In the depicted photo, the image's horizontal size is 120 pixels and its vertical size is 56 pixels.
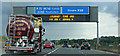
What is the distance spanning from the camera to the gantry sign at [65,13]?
3700 cm

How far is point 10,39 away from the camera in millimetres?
20156

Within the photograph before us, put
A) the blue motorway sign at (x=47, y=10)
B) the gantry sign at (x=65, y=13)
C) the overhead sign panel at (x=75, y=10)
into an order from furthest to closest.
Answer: the blue motorway sign at (x=47, y=10), the overhead sign panel at (x=75, y=10), the gantry sign at (x=65, y=13)

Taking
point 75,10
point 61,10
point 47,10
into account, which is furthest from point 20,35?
point 75,10

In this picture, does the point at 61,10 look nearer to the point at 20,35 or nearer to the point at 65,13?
the point at 65,13

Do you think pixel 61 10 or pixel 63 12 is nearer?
pixel 63 12

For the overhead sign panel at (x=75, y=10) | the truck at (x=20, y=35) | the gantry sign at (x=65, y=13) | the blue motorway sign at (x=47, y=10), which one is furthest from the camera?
the blue motorway sign at (x=47, y=10)

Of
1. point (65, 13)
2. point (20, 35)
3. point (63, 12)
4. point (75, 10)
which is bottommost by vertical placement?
point (20, 35)

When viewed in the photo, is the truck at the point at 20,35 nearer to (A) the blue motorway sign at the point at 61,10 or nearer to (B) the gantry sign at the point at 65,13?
(B) the gantry sign at the point at 65,13

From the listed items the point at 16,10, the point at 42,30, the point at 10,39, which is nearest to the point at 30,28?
the point at 10,39

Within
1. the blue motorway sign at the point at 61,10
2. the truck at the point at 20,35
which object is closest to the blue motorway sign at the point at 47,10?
the blue motorway sign at the point at 61,10

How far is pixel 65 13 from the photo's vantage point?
37.7m

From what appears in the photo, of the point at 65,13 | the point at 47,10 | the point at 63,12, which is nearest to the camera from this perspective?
the point at 65,13

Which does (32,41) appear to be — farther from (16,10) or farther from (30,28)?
(16,10)

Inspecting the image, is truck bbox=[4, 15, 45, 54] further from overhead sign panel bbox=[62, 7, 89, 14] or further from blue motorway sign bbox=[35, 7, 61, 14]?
overhead sign panel bbox=[62, 7, 89, 14]
